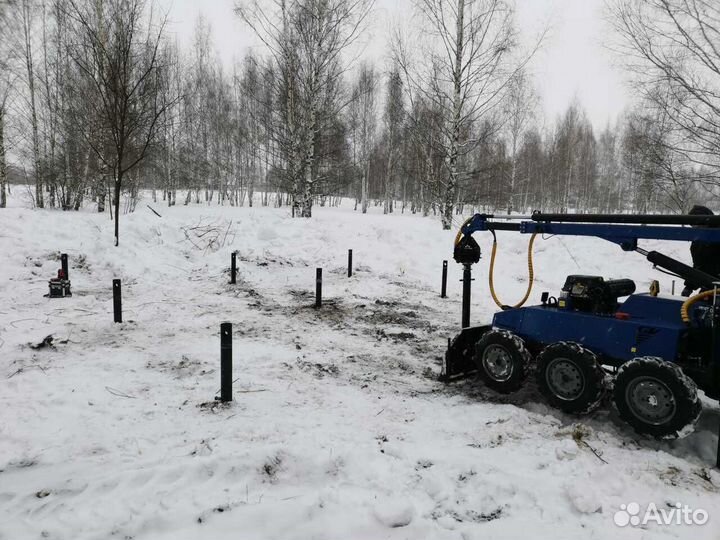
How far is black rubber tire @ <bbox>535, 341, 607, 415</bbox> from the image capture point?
440 cm

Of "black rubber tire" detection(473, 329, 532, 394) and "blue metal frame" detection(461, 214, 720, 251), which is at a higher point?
"blue metal frame" detection(461, 214, 720, 251)

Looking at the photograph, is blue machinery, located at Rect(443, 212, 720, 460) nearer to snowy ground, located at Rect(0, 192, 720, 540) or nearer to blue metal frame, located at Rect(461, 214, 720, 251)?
blue metal frame, located at Rect(461, 214, 720, 251)

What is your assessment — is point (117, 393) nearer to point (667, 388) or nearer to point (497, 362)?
point (497, 362)

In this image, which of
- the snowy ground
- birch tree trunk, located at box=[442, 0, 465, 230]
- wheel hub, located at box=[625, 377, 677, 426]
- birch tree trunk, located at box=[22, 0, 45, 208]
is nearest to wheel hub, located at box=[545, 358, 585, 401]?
the snowy ground

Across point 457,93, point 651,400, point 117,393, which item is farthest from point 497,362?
point 457,93

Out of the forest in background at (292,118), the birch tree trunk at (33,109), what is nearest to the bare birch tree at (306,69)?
the forest in background at (292,118)

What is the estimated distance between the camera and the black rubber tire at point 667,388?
3.78 meters

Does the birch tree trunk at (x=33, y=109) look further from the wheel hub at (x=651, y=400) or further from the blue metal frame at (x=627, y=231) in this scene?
the wheel hub at (x=651, y=400)

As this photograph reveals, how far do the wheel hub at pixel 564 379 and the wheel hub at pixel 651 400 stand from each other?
1.56 feet

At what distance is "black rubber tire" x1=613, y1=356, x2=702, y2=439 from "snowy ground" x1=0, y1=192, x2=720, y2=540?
19cm

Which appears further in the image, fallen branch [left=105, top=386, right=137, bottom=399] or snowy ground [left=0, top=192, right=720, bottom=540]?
fallen branch [left=105, top=386, right=137, bottom=399]

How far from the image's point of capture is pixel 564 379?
4703 mm

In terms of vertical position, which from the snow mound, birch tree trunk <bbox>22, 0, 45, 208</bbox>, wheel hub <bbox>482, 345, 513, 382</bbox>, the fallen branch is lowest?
the snow mound

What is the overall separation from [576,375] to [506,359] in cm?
84
